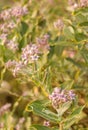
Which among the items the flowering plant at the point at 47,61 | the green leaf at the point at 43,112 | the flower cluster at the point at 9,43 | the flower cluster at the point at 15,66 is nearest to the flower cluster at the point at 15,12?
the flowering plant at the point at 47,61

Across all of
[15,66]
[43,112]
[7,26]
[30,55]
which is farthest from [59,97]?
[7,26]

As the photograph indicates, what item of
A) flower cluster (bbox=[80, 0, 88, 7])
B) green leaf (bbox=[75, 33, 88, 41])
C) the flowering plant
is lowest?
the flowering plant

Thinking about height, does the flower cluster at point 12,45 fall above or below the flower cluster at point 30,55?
below

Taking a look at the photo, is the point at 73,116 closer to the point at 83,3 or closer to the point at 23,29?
the point at 83,3

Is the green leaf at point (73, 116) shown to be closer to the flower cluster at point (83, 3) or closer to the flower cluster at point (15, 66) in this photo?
the flower cluster at point (15, 66)

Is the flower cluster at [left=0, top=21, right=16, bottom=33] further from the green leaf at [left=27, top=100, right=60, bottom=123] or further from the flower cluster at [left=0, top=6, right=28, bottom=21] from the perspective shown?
the green leaf at [left=27, top=100, right=60, bottom=123]

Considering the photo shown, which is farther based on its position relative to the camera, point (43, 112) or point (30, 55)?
point (30, 55)

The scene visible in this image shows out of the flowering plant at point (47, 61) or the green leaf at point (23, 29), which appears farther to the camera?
the green leaf at point (23, 29)

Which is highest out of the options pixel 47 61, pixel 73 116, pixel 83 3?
pixel 83 3

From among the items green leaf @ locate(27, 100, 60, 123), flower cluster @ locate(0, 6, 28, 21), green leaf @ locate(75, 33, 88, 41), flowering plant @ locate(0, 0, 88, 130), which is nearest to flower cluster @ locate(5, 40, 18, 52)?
flowering plant @ locate(0, 0, 88, 130)

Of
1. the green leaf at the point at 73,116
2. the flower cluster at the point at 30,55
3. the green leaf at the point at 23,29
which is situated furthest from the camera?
the green leaf at the point at 23,29

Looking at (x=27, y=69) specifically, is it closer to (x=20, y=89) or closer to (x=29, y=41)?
(x=29, y=41)
